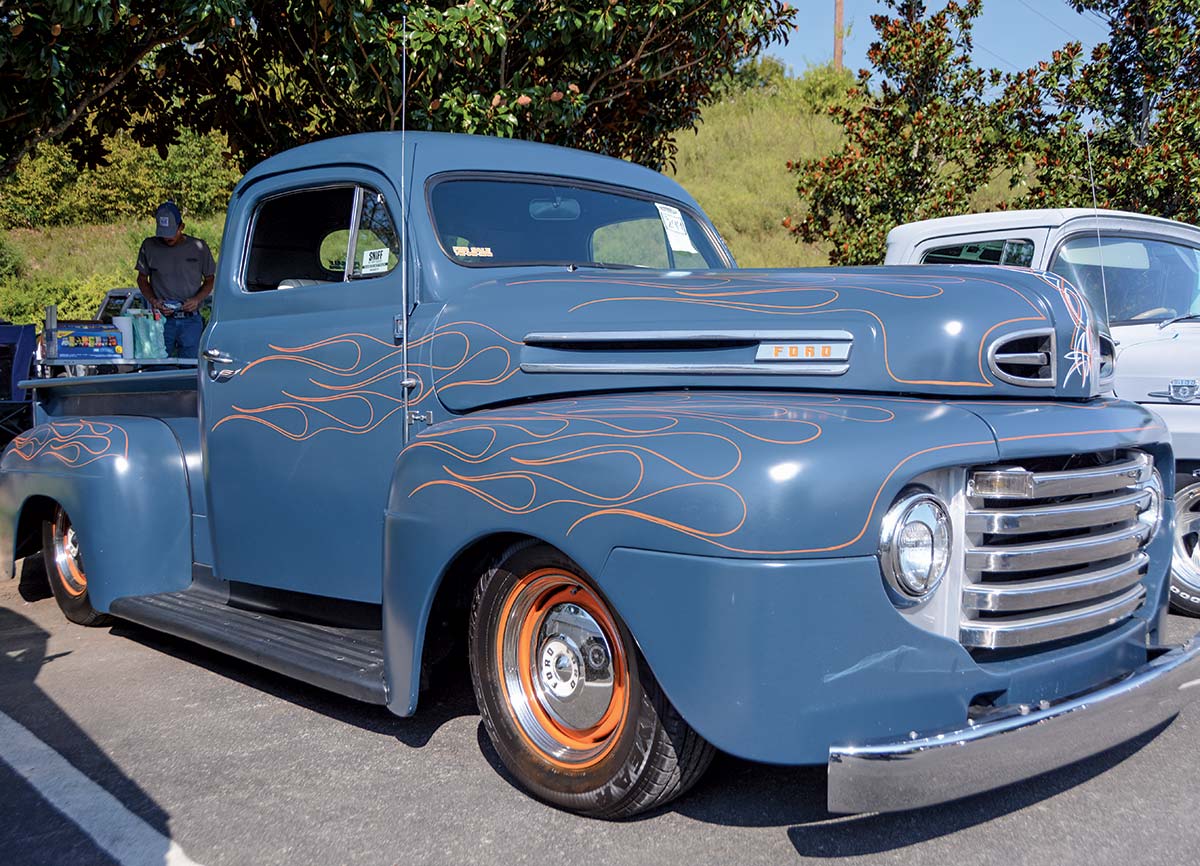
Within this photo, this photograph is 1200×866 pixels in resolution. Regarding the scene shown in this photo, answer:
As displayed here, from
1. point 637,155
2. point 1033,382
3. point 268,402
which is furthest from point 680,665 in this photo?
point 637,155

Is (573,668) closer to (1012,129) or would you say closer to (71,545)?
(71,545)

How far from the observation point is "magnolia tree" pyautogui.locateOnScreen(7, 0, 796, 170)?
21.0 feet

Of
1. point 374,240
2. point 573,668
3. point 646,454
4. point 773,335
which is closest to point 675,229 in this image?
point 374,240

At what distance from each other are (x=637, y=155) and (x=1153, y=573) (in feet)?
23.0

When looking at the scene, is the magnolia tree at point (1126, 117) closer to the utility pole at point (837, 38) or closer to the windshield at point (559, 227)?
the windshield at point (559, 227)

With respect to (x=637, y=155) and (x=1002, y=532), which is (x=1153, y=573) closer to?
(x=1002, y=532)

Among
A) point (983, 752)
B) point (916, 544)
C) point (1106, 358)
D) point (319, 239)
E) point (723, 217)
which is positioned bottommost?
point (983, 752)

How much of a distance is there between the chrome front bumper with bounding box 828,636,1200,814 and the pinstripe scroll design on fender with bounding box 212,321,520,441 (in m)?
1.57

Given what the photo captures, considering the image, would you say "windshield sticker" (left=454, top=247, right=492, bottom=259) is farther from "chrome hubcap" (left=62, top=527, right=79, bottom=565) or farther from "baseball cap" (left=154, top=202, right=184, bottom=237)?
"baseball cap" (left=154, top=202, right=184, bottom=237)

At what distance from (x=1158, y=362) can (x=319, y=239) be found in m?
3.81

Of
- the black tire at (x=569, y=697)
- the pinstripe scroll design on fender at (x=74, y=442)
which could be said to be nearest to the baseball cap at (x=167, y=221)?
the pinstripe scroll design on fender at (x=74, y=442)

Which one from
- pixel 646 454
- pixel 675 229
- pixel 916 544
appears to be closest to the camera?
pixel 916 544

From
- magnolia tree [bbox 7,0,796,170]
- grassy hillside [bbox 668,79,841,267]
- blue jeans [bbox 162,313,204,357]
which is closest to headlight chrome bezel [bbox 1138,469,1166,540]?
magnolia tree [bbox 7,0,796,170]

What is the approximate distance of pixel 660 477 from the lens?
2496 millimetres
